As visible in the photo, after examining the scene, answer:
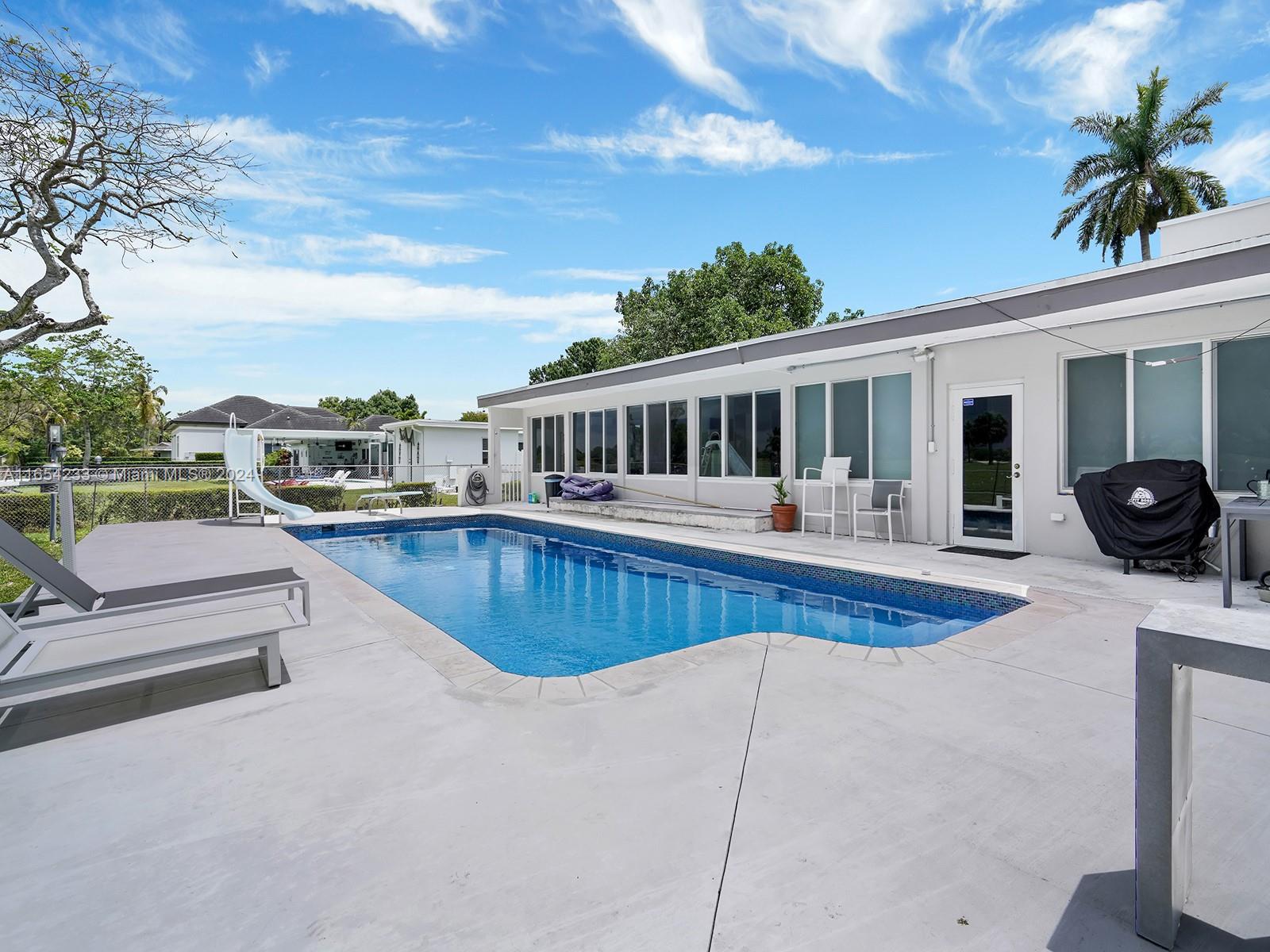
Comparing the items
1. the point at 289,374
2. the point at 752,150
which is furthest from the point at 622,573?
the point at 289,374

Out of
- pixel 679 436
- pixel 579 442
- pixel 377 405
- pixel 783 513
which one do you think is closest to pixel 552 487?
pixel 579 442

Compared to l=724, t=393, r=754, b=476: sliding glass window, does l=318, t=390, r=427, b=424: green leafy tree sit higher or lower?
higher

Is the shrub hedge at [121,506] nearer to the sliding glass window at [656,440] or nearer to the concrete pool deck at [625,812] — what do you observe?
the sliding glass window at [656,440]

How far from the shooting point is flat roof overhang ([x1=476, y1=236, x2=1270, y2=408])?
497 cm

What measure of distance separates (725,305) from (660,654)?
21627 millimetres

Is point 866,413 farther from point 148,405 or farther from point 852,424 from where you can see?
point 148,405

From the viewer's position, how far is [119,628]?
14.3 ft

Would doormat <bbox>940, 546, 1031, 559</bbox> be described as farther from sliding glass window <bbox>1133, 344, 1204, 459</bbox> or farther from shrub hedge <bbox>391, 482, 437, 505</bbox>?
shrub hedge <bbox>391, 482, 437, 505</bbox>

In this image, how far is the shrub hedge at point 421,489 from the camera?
1576 cm

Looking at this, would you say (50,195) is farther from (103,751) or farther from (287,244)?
(287,244)

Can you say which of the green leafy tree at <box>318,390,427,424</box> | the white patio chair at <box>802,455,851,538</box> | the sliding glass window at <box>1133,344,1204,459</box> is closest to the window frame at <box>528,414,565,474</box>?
the white patio chair at <box>802,455,851,538</box>

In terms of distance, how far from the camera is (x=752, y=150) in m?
17.7

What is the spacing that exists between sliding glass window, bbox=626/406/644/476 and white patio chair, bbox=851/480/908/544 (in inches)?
202

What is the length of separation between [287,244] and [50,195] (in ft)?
26.2
